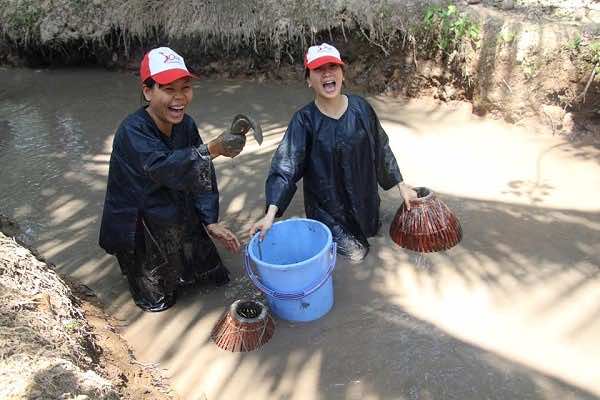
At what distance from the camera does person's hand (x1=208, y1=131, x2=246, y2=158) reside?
9.68 ft

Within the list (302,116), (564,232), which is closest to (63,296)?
(302,116)

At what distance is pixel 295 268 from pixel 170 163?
2.88 feet

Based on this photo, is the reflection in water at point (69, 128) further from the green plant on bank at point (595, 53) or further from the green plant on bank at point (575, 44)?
the green plant on bank at point (595, 53)

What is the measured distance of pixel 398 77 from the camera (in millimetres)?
6344

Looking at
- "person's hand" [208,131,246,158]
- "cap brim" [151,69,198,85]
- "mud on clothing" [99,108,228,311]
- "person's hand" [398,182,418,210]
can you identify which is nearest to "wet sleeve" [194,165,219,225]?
"mud on clothing" [99,108,228,311]

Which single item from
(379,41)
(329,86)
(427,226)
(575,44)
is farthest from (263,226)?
(379,41)

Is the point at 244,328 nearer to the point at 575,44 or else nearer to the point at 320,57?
the point at 320,57

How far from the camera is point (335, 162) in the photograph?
3566 millimetres

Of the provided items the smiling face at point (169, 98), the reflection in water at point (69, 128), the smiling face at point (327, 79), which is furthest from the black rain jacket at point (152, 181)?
the reflection in water at point (69, 128)

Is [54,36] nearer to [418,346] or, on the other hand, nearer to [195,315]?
[195,315]

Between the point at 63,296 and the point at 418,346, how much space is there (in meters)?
1.95

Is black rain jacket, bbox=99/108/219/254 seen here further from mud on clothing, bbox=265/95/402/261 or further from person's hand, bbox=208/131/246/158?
mud on clothing, bbox=265/95/402/261

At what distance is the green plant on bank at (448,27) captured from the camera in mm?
5457

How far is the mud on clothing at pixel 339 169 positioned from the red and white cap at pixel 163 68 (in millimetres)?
877
